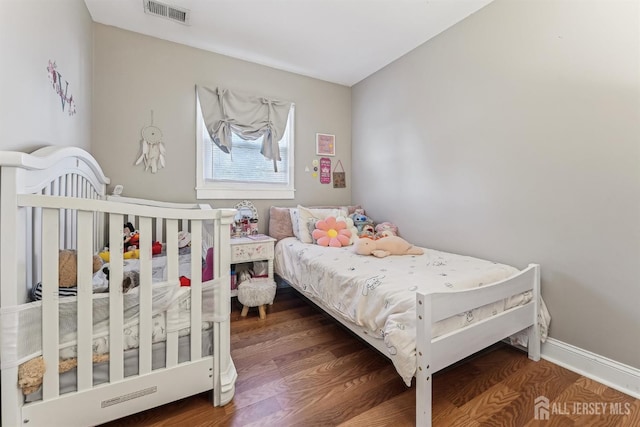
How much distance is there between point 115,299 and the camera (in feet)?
3.52

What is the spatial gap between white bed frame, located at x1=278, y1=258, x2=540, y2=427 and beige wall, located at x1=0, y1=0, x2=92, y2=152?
5.74 ft

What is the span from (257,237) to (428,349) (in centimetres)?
184

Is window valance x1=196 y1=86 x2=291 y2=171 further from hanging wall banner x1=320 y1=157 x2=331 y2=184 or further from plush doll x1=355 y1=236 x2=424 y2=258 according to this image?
plush doll x1=355 y1=236 x2=424 y2=258

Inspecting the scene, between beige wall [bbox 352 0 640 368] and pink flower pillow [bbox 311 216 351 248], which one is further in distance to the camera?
pink flower pillow [bbox 311 216 351 248]

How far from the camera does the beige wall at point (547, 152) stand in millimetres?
1421

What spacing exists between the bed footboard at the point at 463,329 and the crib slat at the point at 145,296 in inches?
43.9

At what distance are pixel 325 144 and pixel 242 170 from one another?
3.42ft

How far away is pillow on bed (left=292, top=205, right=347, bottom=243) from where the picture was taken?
8.61ft

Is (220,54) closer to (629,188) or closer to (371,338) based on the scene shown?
(371,338)

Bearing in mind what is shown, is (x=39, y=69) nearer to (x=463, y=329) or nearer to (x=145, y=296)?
(x=145, y=296)

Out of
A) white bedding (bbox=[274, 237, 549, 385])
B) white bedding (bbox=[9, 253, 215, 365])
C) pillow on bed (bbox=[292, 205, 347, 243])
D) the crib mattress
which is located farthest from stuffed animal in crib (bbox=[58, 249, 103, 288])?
pillow on bed (bbox=[292, 205, 347, 243])

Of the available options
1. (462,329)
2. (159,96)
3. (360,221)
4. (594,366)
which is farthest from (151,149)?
(594,366)

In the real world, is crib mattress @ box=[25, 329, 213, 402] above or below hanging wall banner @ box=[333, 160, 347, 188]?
below

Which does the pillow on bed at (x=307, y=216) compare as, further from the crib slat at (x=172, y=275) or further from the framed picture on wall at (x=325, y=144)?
the crib slat at (x=172, y=275)
